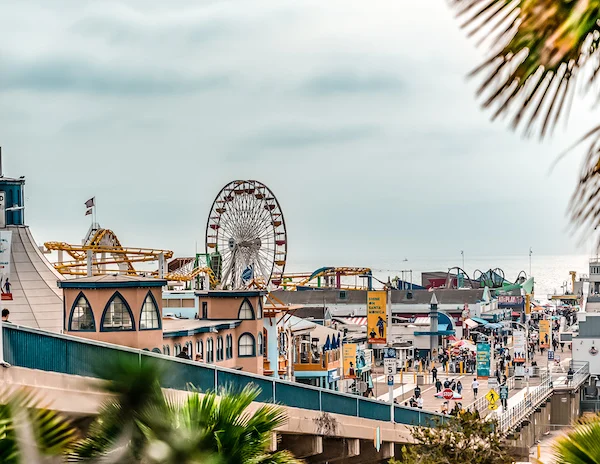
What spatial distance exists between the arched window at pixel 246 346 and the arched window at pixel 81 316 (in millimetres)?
11065

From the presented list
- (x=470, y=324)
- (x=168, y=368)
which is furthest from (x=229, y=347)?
(x=470, y=324)

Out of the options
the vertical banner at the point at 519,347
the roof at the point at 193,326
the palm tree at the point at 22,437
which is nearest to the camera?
the palm tree at the point at 22,437

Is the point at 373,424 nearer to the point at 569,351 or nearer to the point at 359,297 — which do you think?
the point at 569,351

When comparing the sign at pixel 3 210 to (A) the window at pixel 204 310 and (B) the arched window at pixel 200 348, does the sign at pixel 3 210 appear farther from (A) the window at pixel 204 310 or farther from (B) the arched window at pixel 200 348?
(B) the arched window at pixel 200 348

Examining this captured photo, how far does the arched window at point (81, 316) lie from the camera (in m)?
31.5

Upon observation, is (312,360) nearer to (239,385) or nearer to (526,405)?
(526,405)

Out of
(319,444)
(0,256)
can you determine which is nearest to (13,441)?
(319,444)

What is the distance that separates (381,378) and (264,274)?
37.9ft

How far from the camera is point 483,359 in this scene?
74000 millimetres

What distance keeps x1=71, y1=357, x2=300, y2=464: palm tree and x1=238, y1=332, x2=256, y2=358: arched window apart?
3032 cm

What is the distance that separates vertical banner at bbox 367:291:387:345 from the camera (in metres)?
66.1

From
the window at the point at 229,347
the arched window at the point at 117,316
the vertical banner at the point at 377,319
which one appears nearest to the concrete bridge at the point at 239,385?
the arched window at the point at 117,316

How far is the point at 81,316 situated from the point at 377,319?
36.7m

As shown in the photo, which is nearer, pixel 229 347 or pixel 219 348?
pixel 219 348
